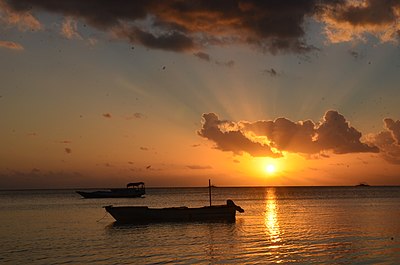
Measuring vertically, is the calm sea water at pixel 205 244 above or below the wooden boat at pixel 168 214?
below

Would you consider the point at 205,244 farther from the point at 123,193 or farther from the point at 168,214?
the point at 123,193

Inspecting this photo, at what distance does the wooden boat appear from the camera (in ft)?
193

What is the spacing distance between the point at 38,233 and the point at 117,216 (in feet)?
37.1

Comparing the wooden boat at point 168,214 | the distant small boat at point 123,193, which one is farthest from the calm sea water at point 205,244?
the distant small boat at point 123,193

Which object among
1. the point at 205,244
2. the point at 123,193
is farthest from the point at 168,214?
the point at 123,193

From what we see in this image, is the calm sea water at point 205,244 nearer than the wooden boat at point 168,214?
Yes

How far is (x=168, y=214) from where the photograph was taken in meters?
59.2

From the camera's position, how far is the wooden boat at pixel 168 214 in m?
58.9

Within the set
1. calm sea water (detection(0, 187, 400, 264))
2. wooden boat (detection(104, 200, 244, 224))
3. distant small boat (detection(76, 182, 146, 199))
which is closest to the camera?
calm sea water (detection(0, 187, 400, 264))

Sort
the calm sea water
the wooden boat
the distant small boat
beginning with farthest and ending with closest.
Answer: the distant small boat, the wooden boat, the calm sea water

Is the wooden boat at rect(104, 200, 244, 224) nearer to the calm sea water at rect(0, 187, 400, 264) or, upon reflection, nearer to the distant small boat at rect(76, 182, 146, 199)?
the calm sea water at rect(0, 187, 400, 264)

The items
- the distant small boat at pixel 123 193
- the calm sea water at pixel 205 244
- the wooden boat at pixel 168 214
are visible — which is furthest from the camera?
the distant small boat at pixel 123 193

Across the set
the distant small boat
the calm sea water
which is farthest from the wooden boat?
the distant small boat

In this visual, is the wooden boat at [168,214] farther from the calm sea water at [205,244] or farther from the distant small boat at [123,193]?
the distant small boat at [123,193]
